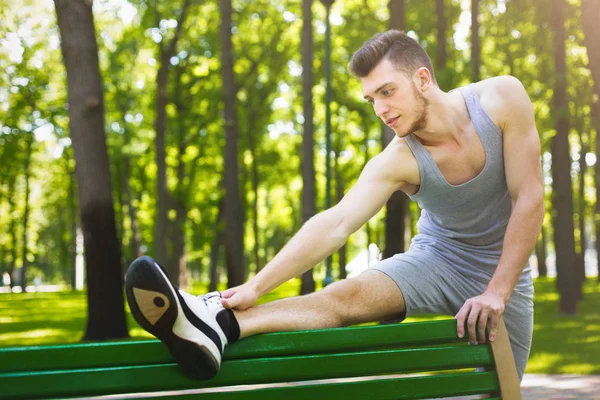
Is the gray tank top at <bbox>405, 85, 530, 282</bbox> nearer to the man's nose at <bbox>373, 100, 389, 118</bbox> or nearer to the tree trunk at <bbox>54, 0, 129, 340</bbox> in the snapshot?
the man's nose at <bbox>373, 100, 389, 118</bbox>

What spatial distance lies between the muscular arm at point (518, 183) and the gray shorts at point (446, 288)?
0.92 ft

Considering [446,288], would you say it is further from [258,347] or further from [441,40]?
[441,40]

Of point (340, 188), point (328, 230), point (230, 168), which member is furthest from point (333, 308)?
point (340, 188)

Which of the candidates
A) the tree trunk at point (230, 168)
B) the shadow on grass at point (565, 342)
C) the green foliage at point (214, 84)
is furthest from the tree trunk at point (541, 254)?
the tree trunk at point (230, 168)

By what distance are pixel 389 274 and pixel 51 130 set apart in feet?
101

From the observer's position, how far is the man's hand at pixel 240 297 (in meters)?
2.51

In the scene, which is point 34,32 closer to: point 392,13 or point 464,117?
point 392,13

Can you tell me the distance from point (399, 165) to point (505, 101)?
0.45m

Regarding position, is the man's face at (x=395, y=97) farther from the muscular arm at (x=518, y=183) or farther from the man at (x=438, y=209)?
the muscular arm at (x=518, y=183)

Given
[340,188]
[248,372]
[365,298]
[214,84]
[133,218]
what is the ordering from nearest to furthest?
[248,372], [365,298], [214,84], [133,218], [340,188]

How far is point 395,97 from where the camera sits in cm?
297

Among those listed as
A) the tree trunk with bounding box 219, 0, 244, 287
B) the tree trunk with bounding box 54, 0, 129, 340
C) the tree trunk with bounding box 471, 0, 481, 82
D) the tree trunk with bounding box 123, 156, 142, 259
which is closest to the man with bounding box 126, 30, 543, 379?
the tree trunk with bounding box 54, 0, 129, 340

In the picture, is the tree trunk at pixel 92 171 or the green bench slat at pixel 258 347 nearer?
the green bench slat at pixel 258 347

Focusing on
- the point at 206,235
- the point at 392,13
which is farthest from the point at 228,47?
the point at 206,235
